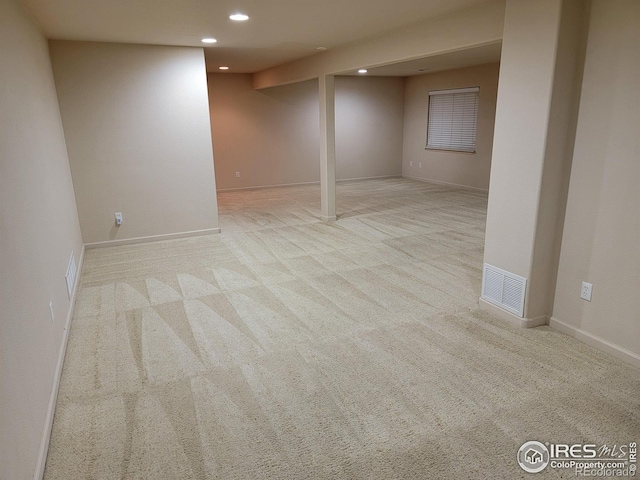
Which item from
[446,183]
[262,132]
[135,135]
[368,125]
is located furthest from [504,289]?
[368,125]

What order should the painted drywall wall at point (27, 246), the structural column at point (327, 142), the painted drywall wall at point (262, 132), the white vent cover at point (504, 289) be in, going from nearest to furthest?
1. the painted drywall wall at point (27, 246)
2. the white vent cover at point (504, 289)
3. the structural column at point (327, 142)
4. the painted drywall wall at point (262, 132)

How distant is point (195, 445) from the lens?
1996 millimetres

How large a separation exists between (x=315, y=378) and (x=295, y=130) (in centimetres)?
782

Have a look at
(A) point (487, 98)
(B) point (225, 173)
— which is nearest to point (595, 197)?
(A) point (487, 98)

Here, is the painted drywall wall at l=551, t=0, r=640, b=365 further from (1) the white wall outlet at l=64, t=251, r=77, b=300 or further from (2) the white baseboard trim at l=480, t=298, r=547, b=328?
(1) the white wall outlet at l=64, t=251, r=77, b=300

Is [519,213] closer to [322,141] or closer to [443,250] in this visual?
[443,250]

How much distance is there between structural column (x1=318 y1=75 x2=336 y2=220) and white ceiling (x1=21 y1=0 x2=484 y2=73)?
80 centimetres

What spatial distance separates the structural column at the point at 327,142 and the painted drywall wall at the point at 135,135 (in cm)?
166

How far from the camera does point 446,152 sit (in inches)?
363

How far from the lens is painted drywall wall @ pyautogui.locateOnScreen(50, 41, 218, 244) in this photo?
4.75 metres

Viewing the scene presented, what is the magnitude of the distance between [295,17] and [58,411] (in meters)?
3.44

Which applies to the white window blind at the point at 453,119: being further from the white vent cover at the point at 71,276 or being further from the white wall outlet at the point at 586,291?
the white vent cover at the point at 71,276

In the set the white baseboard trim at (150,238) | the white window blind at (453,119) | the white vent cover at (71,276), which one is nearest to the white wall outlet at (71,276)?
the white vent cover at (71,276)

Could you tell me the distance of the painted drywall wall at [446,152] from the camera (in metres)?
8.03
